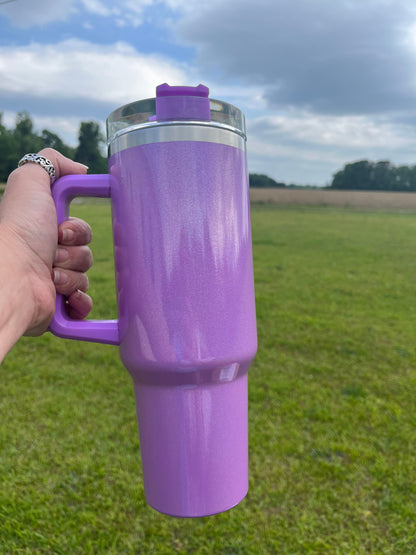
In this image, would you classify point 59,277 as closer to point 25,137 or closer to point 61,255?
point 61,255

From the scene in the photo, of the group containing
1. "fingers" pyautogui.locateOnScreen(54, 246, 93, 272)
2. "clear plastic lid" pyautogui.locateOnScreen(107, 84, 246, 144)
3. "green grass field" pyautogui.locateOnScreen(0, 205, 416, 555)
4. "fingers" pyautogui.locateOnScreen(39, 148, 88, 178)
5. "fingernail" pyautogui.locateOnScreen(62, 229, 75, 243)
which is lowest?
"green grass field" pyautogui.locateOnScreen(0, 205, 416, 555)

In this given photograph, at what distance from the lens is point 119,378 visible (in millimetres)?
4414

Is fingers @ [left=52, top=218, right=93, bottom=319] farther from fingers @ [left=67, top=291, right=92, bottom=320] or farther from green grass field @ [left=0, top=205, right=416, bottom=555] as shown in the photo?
green grass field @ [left=0, top=205, right=416, bottom=555]

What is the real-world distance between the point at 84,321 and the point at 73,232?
246 mm

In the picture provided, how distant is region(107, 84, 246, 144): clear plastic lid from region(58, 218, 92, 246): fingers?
283 millimetres

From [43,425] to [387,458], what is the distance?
2472 mm

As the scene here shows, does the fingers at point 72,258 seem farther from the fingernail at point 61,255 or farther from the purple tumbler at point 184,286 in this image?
the purple tumbler at point 184,286

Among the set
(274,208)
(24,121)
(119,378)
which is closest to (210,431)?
(119,378)

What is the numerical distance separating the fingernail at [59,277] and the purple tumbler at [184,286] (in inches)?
7.3

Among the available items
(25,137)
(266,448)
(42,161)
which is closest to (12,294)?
(42,161)

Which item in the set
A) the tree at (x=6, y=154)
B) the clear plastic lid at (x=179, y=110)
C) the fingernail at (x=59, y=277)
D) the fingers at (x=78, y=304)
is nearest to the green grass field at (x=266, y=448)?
the fingers at (x=78, y=304)

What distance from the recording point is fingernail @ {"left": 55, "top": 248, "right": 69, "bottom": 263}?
3.90 feet

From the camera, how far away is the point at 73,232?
3.84 ft

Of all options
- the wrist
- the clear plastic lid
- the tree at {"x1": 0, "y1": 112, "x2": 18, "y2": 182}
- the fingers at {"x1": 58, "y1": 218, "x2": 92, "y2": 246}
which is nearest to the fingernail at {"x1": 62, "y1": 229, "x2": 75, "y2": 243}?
the fingers at {"x1": 58, "y1": 218, "x2": 92, "y2": 246}
